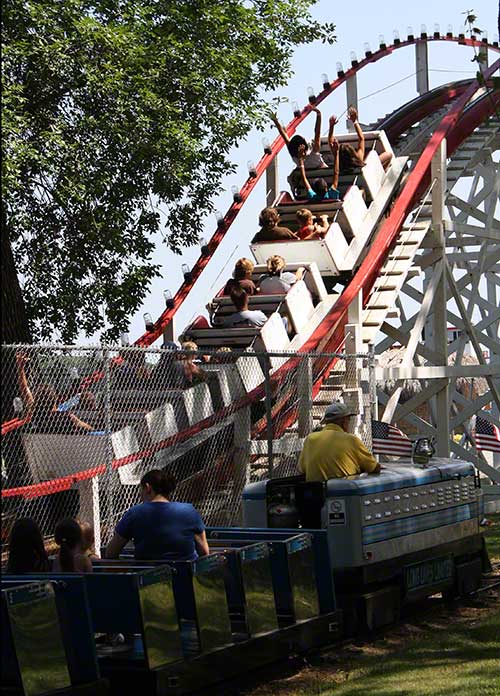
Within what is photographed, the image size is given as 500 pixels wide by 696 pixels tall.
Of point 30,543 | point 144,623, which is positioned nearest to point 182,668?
point 144,623

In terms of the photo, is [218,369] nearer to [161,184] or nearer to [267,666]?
[161,184]

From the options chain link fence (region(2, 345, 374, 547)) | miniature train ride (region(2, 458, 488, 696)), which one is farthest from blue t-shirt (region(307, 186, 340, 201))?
miniature train ride (region(2, 458, 488, 696))

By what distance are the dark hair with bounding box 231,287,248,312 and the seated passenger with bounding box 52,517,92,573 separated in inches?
359

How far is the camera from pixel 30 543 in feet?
28.1

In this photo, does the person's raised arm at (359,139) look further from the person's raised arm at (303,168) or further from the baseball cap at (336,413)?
the baseball cap at (336,413)

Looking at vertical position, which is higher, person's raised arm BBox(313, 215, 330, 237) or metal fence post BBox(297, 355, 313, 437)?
person's raised arm BBox(313, 215, 330, 237)

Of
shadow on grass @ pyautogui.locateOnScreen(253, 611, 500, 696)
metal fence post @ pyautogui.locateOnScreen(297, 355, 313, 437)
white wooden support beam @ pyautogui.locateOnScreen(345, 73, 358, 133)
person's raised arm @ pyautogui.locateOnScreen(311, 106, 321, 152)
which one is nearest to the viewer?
shadow on grass @ pyautogui.locateOnScreen(253, 611, 500, 696)

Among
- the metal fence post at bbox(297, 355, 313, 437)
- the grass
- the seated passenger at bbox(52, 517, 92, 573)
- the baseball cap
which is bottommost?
the grass

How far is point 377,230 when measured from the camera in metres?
21.9

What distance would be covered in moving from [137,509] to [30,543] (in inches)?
34.5

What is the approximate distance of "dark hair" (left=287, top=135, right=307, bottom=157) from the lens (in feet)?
75.9

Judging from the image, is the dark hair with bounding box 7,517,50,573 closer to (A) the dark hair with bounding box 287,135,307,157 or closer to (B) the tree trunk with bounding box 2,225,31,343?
(B) the tree trunk with bounding box 2,225,31,343

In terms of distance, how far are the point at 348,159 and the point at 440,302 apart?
301 cm

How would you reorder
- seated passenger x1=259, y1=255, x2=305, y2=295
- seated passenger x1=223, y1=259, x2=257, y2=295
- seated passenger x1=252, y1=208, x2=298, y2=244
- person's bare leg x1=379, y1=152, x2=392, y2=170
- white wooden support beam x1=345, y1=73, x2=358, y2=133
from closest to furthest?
1. seated passenger x1=223, y1=259, x2=257, y2=295
2. seated passenger x1=259, y1=255, x2=305, y2=295
3. seated passenger x1=252, y1=208, x2=298, y2=244
4. person's bare leg x1=379, y1=152, x2=392, y2=170
5. white wooden support beam x1=345, y1=73, x2=358, y2=133
